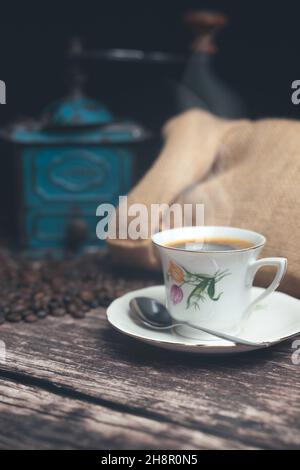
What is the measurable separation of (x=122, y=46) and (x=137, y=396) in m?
1.17

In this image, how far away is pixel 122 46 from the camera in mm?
1640

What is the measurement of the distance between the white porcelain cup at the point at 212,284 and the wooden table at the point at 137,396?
5 centimetres

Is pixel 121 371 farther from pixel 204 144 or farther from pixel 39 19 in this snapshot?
pixel 39 19

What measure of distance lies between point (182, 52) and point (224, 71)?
0.14 metres

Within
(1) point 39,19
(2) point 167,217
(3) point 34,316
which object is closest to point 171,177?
(2) point 167,217

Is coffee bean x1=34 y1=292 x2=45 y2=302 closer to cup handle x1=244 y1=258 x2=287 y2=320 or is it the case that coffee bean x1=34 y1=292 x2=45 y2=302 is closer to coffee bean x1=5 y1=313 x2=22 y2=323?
coffee bean x1=5 y1=313 x2=22 y2=323

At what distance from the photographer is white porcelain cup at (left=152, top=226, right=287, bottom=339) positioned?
2.57 feet
